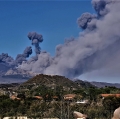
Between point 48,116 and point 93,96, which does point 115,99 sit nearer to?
point 48,116

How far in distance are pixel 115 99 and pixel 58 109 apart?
28.0ft

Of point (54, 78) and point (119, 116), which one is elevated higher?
point (54, 78)

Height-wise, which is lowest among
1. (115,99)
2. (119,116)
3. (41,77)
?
(119,116)

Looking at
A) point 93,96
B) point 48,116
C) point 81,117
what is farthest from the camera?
point 93,96

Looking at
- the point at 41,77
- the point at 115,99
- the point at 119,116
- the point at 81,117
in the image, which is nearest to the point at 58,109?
the point at 115,99

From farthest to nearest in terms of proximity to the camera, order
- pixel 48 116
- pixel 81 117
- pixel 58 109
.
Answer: pixel 58 109
pixel 48 116
pixel 81 117

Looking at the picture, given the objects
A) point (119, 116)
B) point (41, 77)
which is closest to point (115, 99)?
point (119, 116)

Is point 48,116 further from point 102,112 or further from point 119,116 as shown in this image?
point 119,116

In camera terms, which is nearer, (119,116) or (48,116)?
(119,116)

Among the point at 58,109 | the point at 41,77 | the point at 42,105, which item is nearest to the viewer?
the point at 58,109

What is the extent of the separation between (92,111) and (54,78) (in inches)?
5078

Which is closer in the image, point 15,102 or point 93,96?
point 15,102

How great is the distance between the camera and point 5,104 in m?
53.5

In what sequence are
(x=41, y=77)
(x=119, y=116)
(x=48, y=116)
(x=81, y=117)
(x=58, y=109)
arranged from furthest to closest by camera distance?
1. (x=41, y=77)
2. (x=58, y=109)
3. (x=48, y=116)
4. (x=81, y=117)
5. (x=119, y=116)
